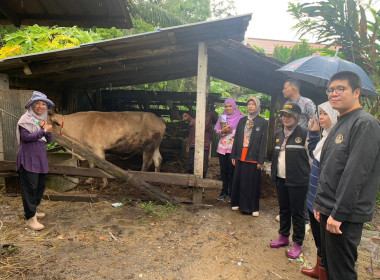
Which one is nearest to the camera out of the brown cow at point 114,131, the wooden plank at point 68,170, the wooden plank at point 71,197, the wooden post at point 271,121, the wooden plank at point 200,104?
the wooden plank at point 200,104

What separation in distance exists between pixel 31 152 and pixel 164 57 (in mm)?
2993

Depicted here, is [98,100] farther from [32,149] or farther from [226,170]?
[226,170]

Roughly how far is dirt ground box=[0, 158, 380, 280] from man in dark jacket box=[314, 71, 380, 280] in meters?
1.25

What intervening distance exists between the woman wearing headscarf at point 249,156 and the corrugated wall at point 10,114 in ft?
12.4

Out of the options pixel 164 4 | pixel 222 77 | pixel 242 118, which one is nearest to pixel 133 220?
pixel 242 118

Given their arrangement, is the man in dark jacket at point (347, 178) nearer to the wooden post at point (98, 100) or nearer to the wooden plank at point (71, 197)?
the wooden plank at point (71, 197)

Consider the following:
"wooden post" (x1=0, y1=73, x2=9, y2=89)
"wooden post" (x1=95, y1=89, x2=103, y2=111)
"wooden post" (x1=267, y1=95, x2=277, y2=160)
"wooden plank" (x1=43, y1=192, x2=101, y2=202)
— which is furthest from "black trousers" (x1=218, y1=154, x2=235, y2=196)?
"wooden post" (x1=95, y1=89, x2=103, y2=111)

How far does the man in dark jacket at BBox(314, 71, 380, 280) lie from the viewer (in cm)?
180

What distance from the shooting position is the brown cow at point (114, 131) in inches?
233

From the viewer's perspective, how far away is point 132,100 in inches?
348

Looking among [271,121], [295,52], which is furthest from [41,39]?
[295,52]

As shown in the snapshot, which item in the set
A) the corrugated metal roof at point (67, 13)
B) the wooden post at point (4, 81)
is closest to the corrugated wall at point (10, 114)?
the wooden post at point (4, 81)

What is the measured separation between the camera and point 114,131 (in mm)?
6117

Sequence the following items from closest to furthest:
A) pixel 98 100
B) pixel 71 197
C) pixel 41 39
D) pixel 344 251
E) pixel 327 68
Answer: pixel 344 251 < pixel 327 68 < pixel 71 197 < pixel 98 100 < pixel 41 39
